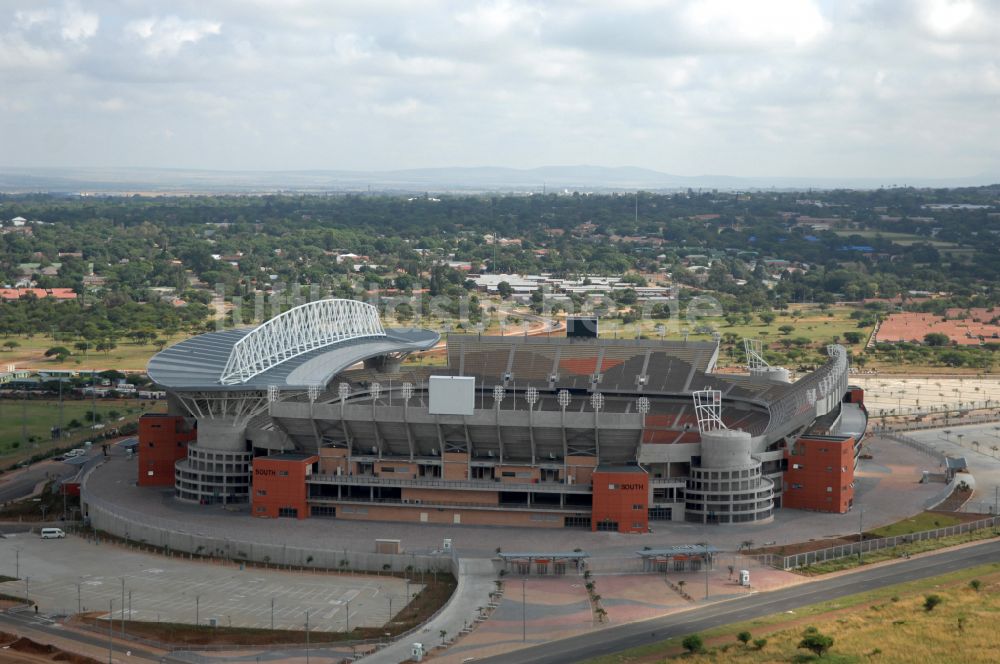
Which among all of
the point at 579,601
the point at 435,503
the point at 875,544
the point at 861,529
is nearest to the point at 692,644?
the point at 579,601

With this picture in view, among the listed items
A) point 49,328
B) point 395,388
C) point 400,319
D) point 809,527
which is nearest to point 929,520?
point 809,527

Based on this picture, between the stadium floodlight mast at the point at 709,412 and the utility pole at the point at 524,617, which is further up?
the stadium floodlight mast at the point at 709,412

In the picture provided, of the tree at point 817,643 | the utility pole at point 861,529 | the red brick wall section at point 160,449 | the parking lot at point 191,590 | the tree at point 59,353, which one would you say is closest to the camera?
the tree at point 817,643

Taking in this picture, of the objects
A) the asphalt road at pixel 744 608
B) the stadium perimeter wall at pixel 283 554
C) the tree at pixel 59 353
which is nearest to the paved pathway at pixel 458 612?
the stadium perimeter wall at pixel 283 554

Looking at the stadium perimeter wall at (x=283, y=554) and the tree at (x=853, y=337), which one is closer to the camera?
the stadium perimeter wall at (x=283, y=554)

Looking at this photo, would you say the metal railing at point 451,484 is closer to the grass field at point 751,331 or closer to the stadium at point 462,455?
the stadium at point 462,455

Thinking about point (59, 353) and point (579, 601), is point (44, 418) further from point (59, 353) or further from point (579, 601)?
point (579, 601)

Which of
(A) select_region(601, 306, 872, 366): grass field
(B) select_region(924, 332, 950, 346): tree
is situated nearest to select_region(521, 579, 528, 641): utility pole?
(A) select_region(601, 306, 872, 366): grass field

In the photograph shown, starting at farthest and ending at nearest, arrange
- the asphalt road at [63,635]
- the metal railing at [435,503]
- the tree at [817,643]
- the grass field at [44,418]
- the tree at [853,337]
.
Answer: the tree at [853,337], the grass field at [44,418], the metal railing at [435,503], the asphalt road at [63,635], the tree at [817,643]

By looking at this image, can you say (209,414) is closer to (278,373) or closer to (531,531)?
(278,373)
